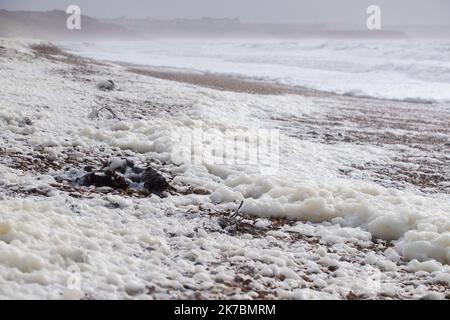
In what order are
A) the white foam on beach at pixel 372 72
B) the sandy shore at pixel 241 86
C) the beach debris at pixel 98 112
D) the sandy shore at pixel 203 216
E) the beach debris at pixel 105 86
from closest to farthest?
the sandy shore at pixel 203 216 → the beach debris at pixel 98 112 → the beach debris at pixel 105 86 → the sandy shore at pixel 241 86 → the white foam on beach at pixel 372 72

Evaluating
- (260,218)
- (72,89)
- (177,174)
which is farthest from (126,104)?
(260,218)

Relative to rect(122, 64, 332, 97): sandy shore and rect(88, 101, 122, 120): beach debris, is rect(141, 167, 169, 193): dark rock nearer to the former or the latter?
rect(88, 101, 122, 120): beach debris

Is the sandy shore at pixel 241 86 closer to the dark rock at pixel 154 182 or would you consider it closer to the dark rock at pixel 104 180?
the dark rock at pixel 154 182

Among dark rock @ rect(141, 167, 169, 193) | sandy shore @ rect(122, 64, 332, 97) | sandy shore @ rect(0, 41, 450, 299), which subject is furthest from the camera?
sandy shore @ rect(122, 64, 332, 97)

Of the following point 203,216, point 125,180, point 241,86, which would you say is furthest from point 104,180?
point 241,86

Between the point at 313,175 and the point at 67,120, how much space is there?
18.0ft

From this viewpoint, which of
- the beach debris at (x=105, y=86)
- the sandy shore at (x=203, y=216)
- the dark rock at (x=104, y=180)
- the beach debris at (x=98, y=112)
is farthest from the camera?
the beach debris at (x=105, y=86)

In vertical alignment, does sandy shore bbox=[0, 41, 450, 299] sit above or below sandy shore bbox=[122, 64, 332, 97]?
below

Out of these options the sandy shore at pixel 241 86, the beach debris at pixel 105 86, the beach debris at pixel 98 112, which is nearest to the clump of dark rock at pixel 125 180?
the beach debris at pixel 98 112

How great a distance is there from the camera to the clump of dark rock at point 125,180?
309 inches

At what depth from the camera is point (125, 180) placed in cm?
806

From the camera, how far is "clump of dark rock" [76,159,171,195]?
784 cm

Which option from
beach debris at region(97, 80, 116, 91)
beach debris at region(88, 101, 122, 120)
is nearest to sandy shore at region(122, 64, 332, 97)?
beach debris at region(97, 80, 116, 91)
